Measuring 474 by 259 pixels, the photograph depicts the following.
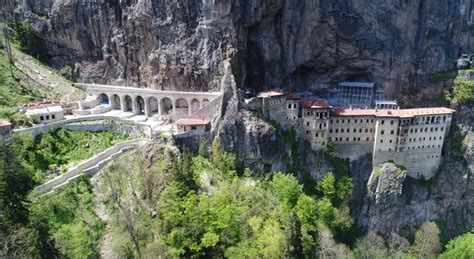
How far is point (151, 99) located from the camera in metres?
61.6

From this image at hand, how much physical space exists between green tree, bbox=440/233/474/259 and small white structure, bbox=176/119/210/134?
3896 cm

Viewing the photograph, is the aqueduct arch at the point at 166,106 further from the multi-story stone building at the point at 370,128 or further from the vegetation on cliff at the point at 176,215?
the multi-story stone building at the point at 370,128

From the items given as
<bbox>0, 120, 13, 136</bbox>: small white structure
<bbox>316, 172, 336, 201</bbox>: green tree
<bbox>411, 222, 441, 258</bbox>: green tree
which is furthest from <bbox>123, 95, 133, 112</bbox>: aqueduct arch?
<bbox>411, 222, 441, 258</bbox>: green tree

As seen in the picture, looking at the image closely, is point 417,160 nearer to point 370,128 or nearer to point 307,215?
point 370,128

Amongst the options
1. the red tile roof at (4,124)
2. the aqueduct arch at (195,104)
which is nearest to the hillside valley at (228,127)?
the aqueduct arch at (195,104)

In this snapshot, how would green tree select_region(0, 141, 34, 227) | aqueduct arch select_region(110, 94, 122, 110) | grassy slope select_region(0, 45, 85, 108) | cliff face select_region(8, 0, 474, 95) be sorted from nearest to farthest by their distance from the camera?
green tree select_region(0, 141, 34, 227) → grassy slope select_region(0, 45, 85, 108) → cliff face select_region(8, 0, 474, 95) → aqueduct arch select_region(110, 94, 122, 110)

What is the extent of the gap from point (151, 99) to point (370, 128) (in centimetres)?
3475

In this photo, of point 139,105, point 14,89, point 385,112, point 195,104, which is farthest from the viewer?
point 139,105

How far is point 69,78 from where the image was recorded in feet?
219

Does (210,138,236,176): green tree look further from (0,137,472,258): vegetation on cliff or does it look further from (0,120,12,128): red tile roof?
(0,120,12,128): red tile roof

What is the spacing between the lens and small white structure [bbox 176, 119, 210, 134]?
169 feet

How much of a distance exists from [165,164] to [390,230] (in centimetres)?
3703

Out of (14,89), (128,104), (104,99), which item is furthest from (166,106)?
→ (14,89)

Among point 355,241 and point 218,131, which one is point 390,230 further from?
point 218,131
